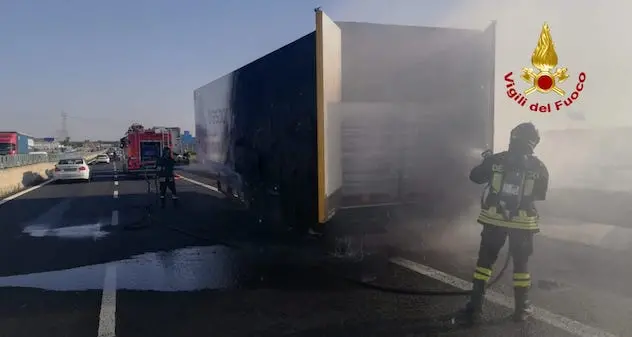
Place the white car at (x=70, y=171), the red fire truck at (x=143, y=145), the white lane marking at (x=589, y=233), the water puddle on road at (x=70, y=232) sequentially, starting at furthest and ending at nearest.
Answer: the red fire truck at (x=143, y=145)
the white car at (x=70, y=171)
the water puddle on road at (x=70, y=232)
the white lane marking at (x=589, y=233)

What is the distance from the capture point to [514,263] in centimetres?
433

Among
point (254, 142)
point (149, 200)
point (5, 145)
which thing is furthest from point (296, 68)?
point (5, 145)

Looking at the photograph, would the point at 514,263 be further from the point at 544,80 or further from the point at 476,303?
the point at 544,80

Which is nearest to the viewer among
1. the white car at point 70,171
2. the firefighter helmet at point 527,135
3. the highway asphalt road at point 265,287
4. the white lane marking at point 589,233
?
the highway asphalt road at point 265,287

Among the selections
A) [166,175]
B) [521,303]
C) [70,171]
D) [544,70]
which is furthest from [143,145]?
[521,303]

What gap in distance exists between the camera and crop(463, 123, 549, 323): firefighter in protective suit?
4223 millimetres

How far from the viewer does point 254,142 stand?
8.15 meters

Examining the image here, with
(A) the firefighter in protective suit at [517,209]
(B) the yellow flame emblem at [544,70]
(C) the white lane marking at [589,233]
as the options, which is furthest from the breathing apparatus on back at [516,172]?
(B) the yellow flame emblem at [544,70]

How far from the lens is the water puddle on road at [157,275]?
546cm

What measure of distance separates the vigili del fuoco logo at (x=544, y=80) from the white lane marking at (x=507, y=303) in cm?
311

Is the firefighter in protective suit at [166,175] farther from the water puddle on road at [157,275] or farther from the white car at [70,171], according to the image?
the white car at [70,171]

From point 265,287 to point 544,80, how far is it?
557cm

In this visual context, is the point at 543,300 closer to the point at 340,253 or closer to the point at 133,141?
the point at 340,253

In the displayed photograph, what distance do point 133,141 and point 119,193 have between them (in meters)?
9.39
